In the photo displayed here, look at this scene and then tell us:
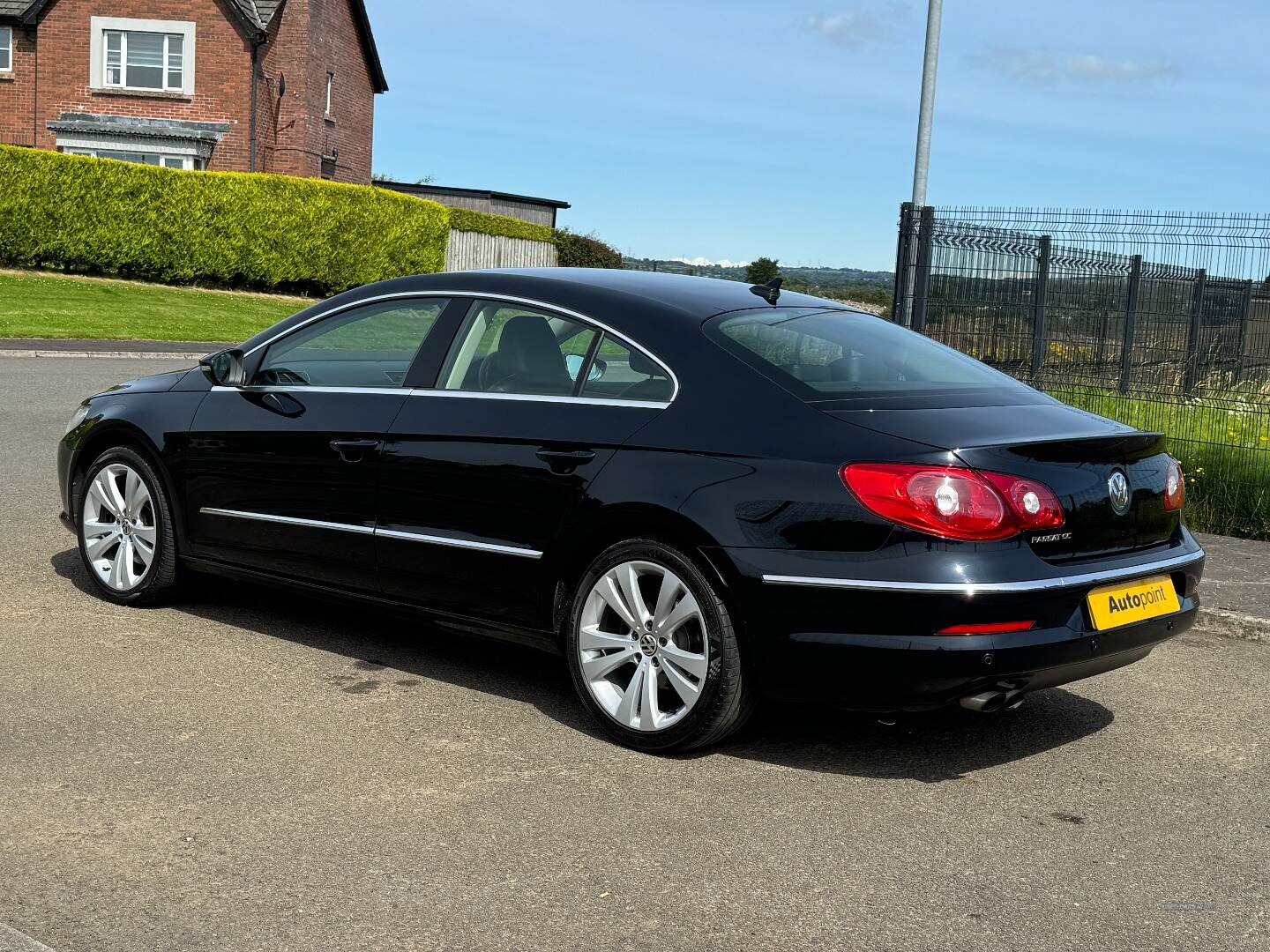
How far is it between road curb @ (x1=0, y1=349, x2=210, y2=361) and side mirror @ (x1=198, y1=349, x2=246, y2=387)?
1414cm

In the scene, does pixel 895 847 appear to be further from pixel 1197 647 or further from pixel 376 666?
pixel 1197 647

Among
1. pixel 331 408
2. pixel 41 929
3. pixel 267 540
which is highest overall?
pixel 331 408

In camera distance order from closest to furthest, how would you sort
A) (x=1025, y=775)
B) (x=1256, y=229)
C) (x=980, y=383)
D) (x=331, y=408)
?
(x=1025, y=775)
(x=980, y=383)
(x=331, y=408)
(x=1256, y=229)

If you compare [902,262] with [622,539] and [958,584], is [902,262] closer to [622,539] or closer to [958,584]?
[622,539]

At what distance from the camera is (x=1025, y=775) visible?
500 centimetres

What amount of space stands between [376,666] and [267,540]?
2.30 feet

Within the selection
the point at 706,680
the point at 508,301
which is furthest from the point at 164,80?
the point at 706,680

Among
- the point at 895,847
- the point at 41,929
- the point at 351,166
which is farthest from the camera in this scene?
the point at 351,166

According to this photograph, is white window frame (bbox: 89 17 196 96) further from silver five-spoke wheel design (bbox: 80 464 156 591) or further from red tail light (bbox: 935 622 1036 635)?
red tail light (bbox: 935 622 1036 635)

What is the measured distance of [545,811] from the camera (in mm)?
4480

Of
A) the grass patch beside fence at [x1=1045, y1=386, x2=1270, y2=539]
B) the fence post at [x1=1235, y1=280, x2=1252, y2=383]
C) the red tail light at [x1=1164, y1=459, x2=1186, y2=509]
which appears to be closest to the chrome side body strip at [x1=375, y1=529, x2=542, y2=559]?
the red tail light at [x1=1164, y1=459, x2=1186, y2=509]

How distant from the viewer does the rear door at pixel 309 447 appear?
589 cm

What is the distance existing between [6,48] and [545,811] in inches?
1655

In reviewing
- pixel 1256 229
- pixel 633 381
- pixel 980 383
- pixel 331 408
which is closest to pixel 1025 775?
pixel 980 383
